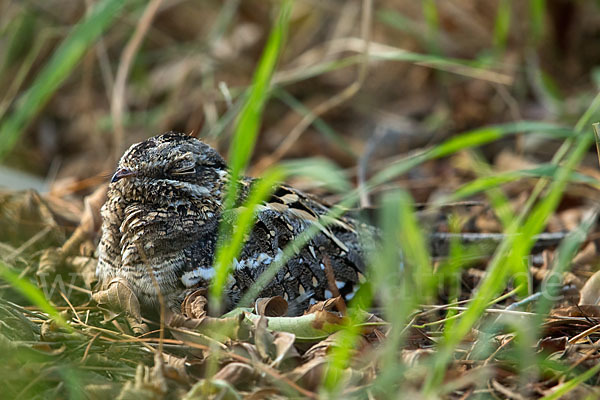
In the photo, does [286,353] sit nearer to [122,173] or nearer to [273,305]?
[273,305]

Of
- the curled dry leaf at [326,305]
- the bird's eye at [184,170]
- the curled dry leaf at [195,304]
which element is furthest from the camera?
the bird's eye at [184,170]

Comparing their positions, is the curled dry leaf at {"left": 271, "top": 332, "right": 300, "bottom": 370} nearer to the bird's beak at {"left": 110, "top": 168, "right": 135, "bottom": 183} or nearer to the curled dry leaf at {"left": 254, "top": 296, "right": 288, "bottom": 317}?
the curled dry leaf at {"left": 254, "top": 296, "right": 288, "bottom": 317}

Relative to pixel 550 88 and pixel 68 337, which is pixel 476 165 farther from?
pixel 68 337

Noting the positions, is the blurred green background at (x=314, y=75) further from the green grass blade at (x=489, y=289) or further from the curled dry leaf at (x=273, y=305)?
the green grass blade at (x=489, y=289)

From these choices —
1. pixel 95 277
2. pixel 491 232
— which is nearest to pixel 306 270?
pixel 95 277

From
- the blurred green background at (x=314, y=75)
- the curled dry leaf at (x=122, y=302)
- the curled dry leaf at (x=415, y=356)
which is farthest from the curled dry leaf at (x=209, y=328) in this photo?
the blurred green background at (x=314, y=75)

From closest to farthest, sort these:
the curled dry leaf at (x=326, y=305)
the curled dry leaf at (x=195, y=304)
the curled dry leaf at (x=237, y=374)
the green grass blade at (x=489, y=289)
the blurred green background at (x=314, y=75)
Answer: the green grass blade at (x=489, y=289), the curled dry leaf at (x=237, y=374), the curled dry leaf at (x=195, y=304), the curled dry leaf at (x=326, y=305), the blurred green background at (x=314, y=75)

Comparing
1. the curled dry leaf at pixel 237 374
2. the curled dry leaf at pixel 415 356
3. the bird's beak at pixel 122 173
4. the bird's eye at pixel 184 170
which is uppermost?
the bird's beak at pixel 122 173

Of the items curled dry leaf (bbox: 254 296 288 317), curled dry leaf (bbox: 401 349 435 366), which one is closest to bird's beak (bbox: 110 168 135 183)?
curled dry leaf (bbox: 254 296 288 317)
